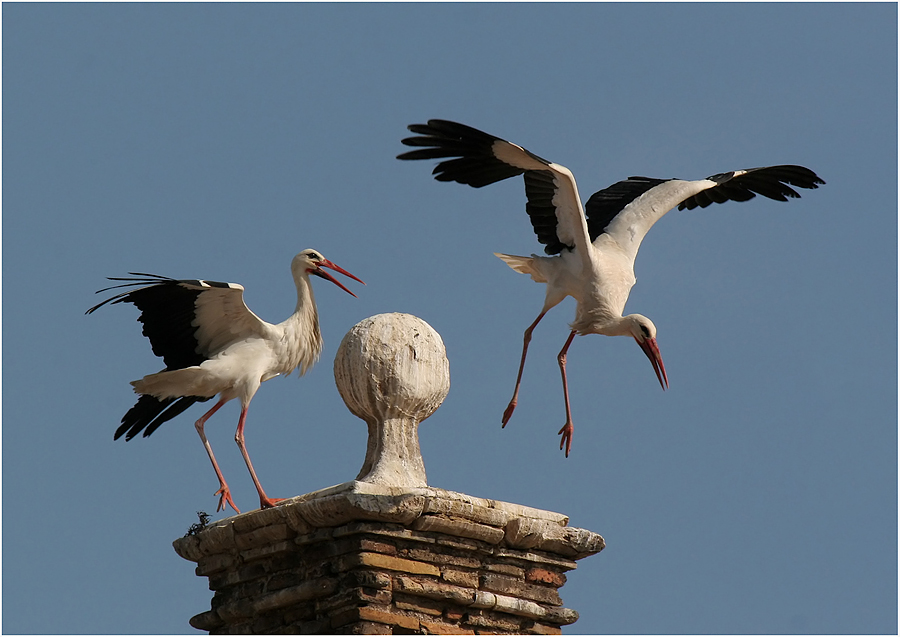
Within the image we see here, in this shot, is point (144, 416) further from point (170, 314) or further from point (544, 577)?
point (544, 577)

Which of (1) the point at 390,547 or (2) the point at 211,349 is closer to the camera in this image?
(1) the point at 390,547

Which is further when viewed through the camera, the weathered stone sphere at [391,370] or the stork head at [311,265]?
the stork head at [311,265]

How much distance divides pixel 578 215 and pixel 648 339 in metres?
0.97

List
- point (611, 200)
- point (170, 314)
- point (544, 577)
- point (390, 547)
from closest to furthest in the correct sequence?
point (390, 547) → point (544, 577) → point (170, 314) → point (611, 200)

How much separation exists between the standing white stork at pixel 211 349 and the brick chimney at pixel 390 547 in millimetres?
2266

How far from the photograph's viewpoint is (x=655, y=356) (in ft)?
35.9

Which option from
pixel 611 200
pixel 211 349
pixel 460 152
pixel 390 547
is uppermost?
pixel 611 200

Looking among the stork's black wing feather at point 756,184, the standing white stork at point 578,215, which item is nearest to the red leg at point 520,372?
the standing white stork at point 578,215

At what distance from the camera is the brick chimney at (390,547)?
721 centimetres

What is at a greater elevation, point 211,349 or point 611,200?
point 611,200

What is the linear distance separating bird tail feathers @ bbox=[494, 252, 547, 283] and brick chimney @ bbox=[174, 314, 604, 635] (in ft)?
11.9

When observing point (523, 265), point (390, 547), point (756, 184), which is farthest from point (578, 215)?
point (390, 547)

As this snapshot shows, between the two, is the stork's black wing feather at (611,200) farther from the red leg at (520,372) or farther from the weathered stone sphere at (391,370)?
the weathered stone sphere at (391,370)

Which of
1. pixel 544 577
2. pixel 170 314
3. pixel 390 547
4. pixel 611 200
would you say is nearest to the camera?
pixel 390 547
